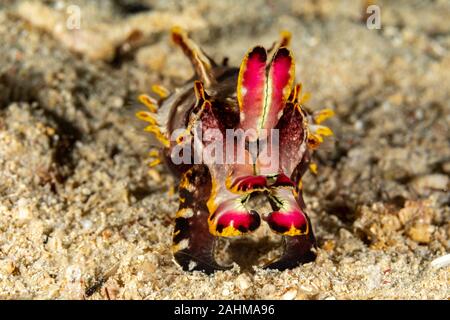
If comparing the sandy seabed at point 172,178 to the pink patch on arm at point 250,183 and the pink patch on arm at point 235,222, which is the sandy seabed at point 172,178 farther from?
the pink patch on arm at point 250,183

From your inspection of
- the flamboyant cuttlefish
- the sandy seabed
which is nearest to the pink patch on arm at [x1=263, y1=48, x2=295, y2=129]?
the flamboyant cuttlefish

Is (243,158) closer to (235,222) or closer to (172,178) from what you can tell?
(235,222)

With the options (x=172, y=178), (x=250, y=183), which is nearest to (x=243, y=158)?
(x=250, y=183)

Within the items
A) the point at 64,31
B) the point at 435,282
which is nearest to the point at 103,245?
the point at 435,282

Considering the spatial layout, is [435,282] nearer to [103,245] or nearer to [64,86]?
[103,245]

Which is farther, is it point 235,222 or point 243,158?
point 243,158

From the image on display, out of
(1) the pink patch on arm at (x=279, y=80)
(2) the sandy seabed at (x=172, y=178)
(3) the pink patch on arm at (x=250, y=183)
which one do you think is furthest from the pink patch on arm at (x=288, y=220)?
(1) the pink patch on arm at (x=279, y=80)

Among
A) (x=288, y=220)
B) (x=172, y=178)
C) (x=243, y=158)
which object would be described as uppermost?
(x=243, y=158)

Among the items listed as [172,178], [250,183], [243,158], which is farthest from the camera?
[172,178]
